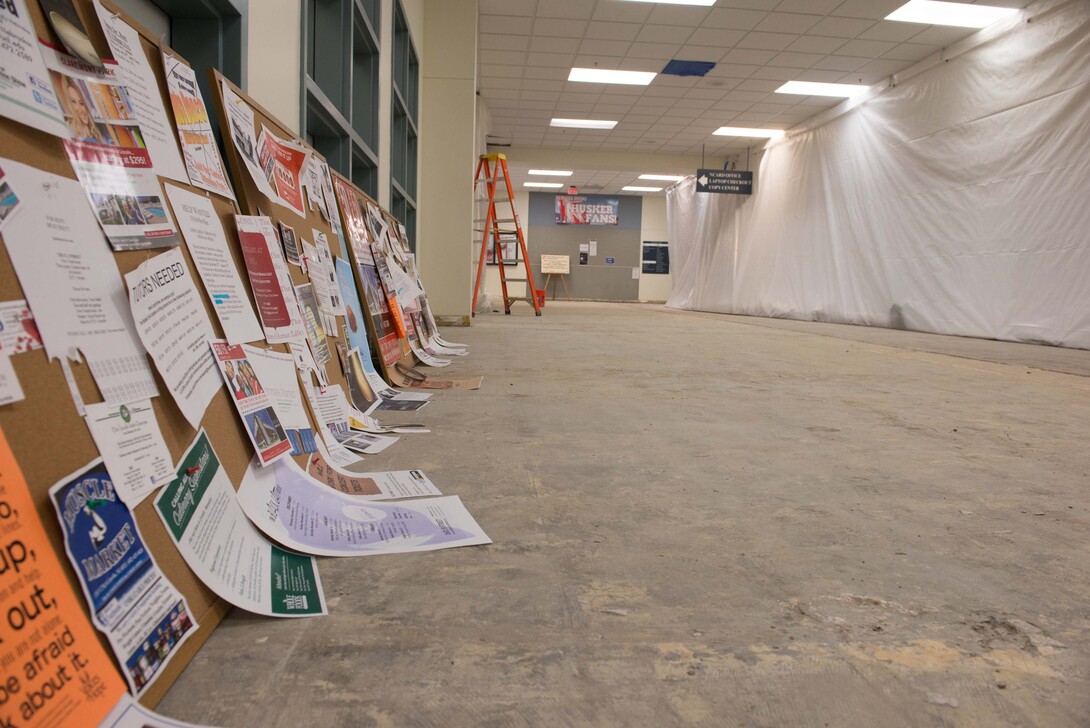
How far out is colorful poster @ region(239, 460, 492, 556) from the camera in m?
1.05

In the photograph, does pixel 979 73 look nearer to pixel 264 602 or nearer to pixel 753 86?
pixel 753 86

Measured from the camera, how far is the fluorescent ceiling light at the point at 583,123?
11.0 m

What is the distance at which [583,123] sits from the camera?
11.1 metres

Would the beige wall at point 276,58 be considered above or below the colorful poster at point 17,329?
above

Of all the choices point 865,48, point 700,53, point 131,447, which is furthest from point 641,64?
point 131,447

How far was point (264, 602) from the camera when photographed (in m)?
0.88

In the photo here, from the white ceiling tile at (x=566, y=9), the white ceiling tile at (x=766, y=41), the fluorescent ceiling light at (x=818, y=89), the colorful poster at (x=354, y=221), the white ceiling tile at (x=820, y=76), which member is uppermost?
the white ceiling tile at (x=566, y=9)

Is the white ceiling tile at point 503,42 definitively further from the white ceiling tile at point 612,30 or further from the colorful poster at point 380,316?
the colorful poster at point 380,316

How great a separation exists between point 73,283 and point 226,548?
1.21 ft

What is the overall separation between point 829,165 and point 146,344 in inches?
400

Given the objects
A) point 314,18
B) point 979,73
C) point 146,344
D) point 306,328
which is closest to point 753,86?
point 979,73

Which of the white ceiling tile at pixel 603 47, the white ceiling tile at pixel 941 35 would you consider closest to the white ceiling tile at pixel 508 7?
the white ceiling tile at pixel 603 47

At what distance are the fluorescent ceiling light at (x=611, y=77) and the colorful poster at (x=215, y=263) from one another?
26.1 ft

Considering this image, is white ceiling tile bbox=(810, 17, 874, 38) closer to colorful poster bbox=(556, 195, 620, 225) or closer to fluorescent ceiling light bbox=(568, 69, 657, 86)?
fluorescent ceiling light bbox=(568, 69, 657, 86)
